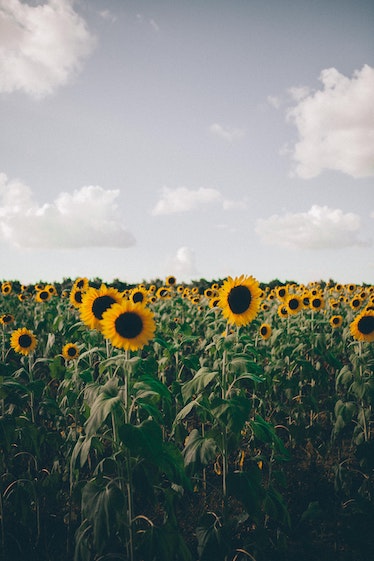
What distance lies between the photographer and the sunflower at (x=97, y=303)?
377 cm

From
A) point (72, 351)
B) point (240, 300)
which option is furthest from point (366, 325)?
point (72, 351)

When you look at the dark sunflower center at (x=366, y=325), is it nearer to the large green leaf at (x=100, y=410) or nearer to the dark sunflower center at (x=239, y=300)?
the dark sunflower center at (x=239, y=300)

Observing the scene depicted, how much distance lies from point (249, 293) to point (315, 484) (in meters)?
2.67

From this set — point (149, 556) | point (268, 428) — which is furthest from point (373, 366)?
point (149, 556)

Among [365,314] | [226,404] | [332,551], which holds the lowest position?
[332,551]

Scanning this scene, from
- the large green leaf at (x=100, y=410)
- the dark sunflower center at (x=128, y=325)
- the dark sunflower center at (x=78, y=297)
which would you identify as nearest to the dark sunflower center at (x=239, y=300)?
the dark sunflower center at (x=128, y=325)

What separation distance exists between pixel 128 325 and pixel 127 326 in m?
0.01

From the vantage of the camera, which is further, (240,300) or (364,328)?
(364,328)

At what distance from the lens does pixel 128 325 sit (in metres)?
3.16

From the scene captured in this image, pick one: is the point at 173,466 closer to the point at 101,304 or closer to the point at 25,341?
the point at 101,304

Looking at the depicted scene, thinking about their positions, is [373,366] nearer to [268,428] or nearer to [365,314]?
[365,314]

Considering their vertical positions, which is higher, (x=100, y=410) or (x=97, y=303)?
(x=97, y=303)

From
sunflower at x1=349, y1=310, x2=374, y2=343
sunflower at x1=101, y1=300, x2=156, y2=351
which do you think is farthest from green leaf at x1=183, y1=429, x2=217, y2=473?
sunflower at x1=349, y1=310, x2=374, y2=343

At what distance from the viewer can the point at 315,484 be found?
5.04 m
